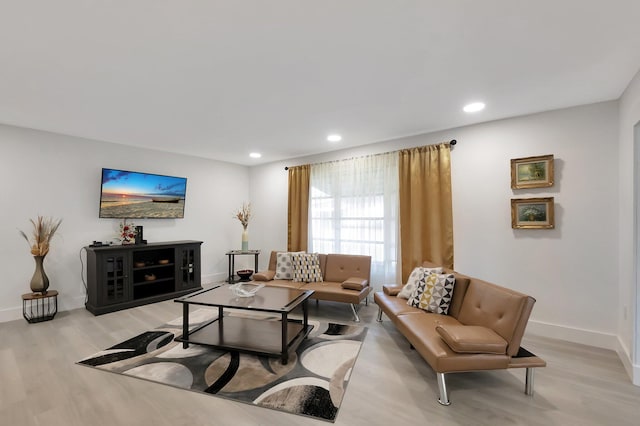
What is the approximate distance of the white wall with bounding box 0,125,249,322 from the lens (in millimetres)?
3477

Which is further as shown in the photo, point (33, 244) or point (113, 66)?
point (33, 244)

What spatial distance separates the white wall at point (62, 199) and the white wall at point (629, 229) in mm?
6041

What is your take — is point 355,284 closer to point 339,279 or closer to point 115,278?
point 339,279

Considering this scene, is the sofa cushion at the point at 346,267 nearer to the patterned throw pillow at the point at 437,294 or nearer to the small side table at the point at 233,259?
the patterned throw pillow at the point at 437,294

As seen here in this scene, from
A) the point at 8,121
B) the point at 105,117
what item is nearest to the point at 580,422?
the point at 105,117

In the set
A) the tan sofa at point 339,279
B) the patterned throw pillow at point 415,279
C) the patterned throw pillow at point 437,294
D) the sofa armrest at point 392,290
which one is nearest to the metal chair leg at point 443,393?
the patterned throw pillow at point 437,294

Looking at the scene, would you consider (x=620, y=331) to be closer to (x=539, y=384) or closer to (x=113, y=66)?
(x=539, y=384)

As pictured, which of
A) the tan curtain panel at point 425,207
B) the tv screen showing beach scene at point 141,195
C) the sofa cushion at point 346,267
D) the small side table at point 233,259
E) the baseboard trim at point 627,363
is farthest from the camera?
the small side table at point 233,259

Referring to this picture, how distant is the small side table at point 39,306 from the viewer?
3.40m

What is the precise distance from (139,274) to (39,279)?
3.68 ft

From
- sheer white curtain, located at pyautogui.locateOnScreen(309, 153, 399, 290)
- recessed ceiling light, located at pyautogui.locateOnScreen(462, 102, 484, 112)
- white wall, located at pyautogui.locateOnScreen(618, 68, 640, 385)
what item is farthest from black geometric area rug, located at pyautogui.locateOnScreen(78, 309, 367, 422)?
recessed ceiling light, located at pyautogui.locateOnScreen(462, 102, 484, 112)

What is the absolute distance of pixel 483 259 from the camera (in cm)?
342

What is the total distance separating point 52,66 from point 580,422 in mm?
4606

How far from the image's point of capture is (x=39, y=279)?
3.46m
